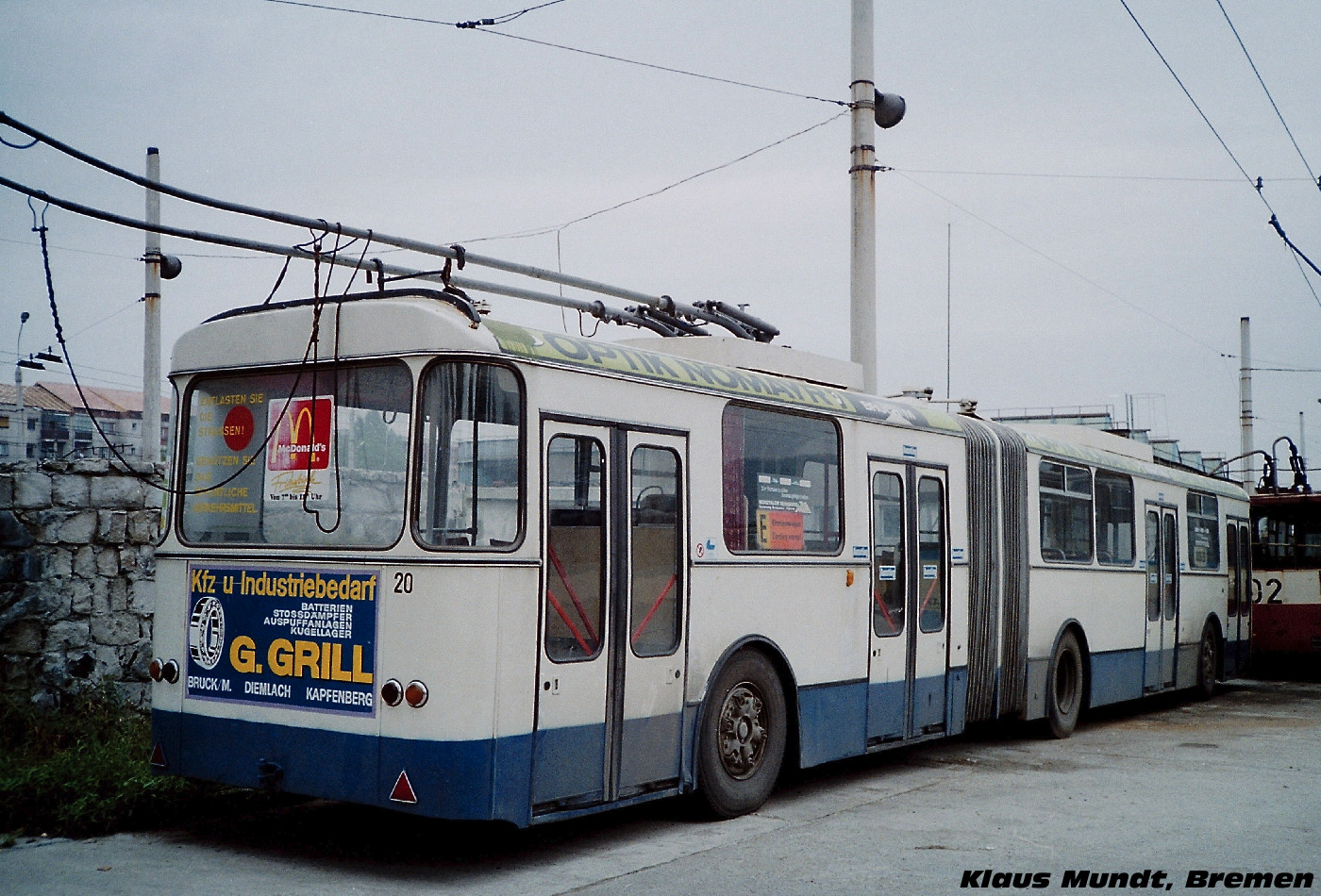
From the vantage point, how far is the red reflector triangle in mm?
6418

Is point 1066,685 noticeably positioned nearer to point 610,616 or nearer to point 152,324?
point 610,616

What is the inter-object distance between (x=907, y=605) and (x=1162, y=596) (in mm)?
6713

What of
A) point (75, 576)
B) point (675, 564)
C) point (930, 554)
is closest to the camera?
point (675, 564)

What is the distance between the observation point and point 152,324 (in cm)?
1497

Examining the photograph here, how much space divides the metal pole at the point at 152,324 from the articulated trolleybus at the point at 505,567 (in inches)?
299

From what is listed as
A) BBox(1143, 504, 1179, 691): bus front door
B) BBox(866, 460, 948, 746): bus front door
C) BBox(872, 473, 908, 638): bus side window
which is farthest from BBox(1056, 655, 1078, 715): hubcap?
BBox(872, 473, 908, 638): bus side window

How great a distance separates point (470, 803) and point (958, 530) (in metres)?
6.02

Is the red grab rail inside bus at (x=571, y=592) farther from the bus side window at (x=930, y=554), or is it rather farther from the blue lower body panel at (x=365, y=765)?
the bus side window at (x=930, y=554)

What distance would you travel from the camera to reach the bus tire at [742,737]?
8.09 metres

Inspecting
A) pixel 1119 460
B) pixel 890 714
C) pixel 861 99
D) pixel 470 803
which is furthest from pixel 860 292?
pixel 470 803

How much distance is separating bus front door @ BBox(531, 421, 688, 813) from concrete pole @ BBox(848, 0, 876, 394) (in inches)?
265

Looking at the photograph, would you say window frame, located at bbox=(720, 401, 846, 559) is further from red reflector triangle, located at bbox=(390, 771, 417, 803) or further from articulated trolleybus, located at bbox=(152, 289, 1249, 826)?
red reflector triangle, located at bbox=(390, 771, 417, 803)

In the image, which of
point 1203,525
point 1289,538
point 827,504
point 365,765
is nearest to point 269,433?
point 365,765

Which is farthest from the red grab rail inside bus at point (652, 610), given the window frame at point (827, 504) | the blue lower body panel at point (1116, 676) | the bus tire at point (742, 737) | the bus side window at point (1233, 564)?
the bus side window at point (1233, 564)
